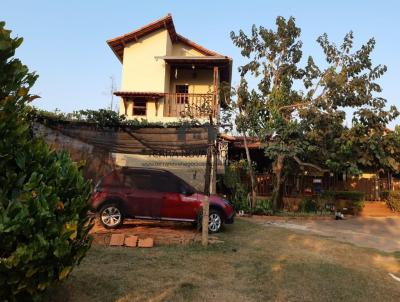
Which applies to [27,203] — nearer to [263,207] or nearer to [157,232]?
[157,232]

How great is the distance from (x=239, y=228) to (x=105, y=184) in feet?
13.7

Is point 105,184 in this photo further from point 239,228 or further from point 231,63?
point 231,63

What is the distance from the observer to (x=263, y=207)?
55.7 feet

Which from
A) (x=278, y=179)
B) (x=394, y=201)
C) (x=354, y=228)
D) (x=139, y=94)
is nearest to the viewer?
(x=354, y=228)

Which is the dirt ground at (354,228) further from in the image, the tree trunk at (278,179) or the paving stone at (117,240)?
the paving stone at (117,240)

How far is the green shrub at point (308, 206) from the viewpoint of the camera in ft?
60.1

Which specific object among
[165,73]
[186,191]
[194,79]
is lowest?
Result: [186,191]

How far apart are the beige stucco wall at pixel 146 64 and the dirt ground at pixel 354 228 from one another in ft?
27.4

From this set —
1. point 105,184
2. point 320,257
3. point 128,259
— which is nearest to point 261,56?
point 105,184

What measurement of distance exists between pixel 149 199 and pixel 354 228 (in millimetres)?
7773

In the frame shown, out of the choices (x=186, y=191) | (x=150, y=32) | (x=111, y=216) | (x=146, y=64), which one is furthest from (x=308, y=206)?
(x=150, y=32)

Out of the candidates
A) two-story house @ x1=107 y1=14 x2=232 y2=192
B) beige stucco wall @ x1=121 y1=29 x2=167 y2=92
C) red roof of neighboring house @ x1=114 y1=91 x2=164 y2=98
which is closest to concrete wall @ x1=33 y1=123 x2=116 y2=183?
two-story house @ x1=107 y1=14 x2=232 y2=192

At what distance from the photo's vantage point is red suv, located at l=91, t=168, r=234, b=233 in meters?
10.7

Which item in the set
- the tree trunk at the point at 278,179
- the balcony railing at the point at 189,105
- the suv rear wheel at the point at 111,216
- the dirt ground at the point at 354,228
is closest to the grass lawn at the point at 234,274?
the dirt ground at the point at 354,228
